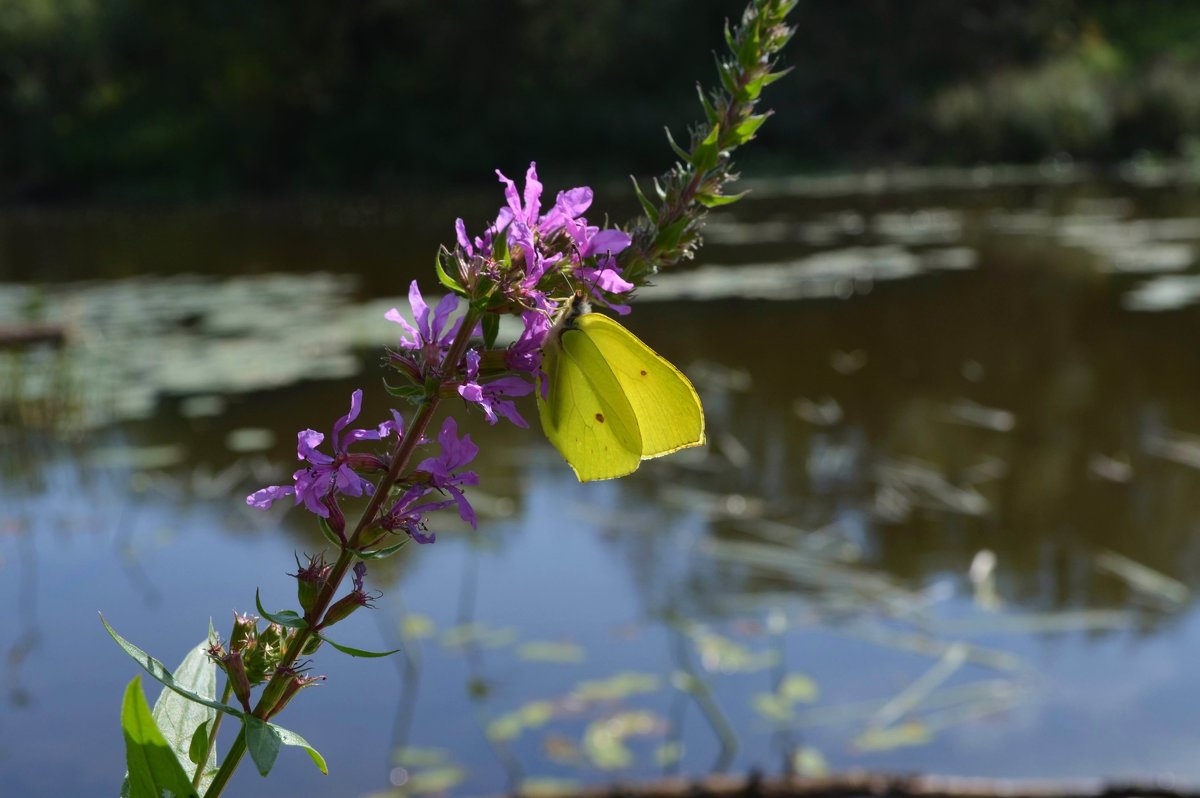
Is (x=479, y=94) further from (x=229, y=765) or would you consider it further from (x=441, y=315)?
(x=229, y=765)

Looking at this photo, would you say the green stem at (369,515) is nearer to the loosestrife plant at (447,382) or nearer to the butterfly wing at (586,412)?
the loosestrife plant at (447,382)

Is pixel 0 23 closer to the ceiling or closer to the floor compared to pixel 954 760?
closer to the ceiling

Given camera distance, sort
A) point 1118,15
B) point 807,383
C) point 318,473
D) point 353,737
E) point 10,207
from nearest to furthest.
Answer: point 318,473
point 353,737
point 807,383
point 10,207
point 1118,15

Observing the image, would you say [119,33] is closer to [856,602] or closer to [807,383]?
[807,383]

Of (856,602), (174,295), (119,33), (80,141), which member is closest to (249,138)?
(80,141)

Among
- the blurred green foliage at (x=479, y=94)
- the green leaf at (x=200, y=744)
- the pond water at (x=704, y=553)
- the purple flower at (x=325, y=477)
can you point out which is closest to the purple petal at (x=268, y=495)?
the purple flower at (x=325, y=477)

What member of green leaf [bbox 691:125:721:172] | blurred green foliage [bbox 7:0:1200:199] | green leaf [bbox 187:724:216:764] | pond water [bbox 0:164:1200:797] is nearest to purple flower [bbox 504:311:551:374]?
green leaf [bbox 691:125:721:172]

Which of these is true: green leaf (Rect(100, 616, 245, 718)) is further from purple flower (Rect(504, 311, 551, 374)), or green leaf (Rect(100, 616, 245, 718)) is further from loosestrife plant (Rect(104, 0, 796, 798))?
purple flower (Rect(504, 311, 551, 374))

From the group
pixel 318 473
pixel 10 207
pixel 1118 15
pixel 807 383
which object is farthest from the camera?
pixel 1118 15
